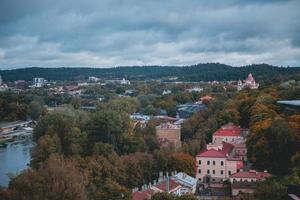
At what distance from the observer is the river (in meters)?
27.4

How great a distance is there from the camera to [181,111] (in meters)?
55.3

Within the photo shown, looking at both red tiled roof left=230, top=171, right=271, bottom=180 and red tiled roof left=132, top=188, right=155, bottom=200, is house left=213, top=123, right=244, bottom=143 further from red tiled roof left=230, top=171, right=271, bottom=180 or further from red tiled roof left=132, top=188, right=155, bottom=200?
red tiled roof left=132, top=188, right=155, bottom=200

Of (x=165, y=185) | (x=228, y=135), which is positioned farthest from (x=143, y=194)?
(x=228, y=135)

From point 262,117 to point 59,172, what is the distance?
50.5 feet

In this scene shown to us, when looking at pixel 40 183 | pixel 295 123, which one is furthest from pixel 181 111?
pixel 40 183

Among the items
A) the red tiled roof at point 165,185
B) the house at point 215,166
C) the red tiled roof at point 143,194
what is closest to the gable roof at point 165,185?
the red tiled roof at point 165,185

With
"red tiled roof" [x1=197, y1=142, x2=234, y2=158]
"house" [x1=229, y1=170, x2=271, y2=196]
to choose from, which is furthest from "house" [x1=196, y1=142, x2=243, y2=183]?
"house" [x1=229, y1=170, x2=271, y2=196]

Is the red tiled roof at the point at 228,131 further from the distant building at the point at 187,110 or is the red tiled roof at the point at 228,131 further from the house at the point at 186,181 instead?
the distant building at the point at 187,110

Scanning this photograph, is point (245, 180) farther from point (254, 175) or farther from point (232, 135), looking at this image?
point (232, 135)

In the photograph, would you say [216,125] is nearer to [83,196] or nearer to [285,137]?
[285,137]

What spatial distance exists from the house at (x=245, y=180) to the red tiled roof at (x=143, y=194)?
327 cm

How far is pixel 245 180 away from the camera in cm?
2184

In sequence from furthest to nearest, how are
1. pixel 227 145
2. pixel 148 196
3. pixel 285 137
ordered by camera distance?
pixel 227 145, pixel 285 137, pixel 148 196

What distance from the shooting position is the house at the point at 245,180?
20.6 metres
